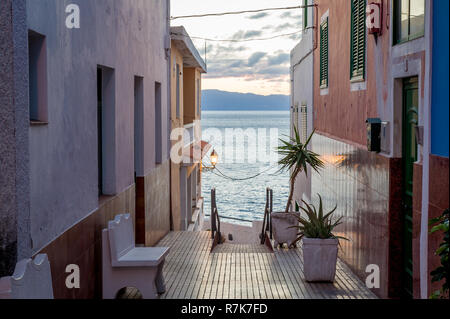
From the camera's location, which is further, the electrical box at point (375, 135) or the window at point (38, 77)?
the electrical box at point (375, 135)

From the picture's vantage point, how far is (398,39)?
25.4 ft

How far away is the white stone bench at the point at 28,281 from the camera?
4.40 metres

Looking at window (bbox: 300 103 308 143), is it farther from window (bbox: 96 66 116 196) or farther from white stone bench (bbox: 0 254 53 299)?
white stone bench (bbox: 0 254 53 299)

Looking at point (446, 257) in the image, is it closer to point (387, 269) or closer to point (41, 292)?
point (41, 292)

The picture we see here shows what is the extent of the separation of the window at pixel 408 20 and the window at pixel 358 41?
6.36 feet

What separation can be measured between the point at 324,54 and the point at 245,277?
6.56 metres

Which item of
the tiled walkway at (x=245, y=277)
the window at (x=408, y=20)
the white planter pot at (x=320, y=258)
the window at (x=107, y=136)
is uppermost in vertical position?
the window at (x=408, y=20)

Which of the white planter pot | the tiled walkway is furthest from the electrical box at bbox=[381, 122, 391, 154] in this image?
the tiled walkway

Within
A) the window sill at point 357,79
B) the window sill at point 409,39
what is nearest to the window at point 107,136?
the window sill at point 357,79

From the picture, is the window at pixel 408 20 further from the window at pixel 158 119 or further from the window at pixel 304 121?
the window at pixel 304 121

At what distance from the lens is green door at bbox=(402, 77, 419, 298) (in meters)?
7.23

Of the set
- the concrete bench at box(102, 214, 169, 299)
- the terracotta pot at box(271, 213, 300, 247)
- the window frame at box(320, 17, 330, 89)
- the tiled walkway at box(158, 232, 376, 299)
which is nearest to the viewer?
the concrete bench at box(102, 214, 169, 299)

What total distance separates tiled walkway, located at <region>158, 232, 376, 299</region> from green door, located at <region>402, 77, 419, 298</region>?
3.39 feet
